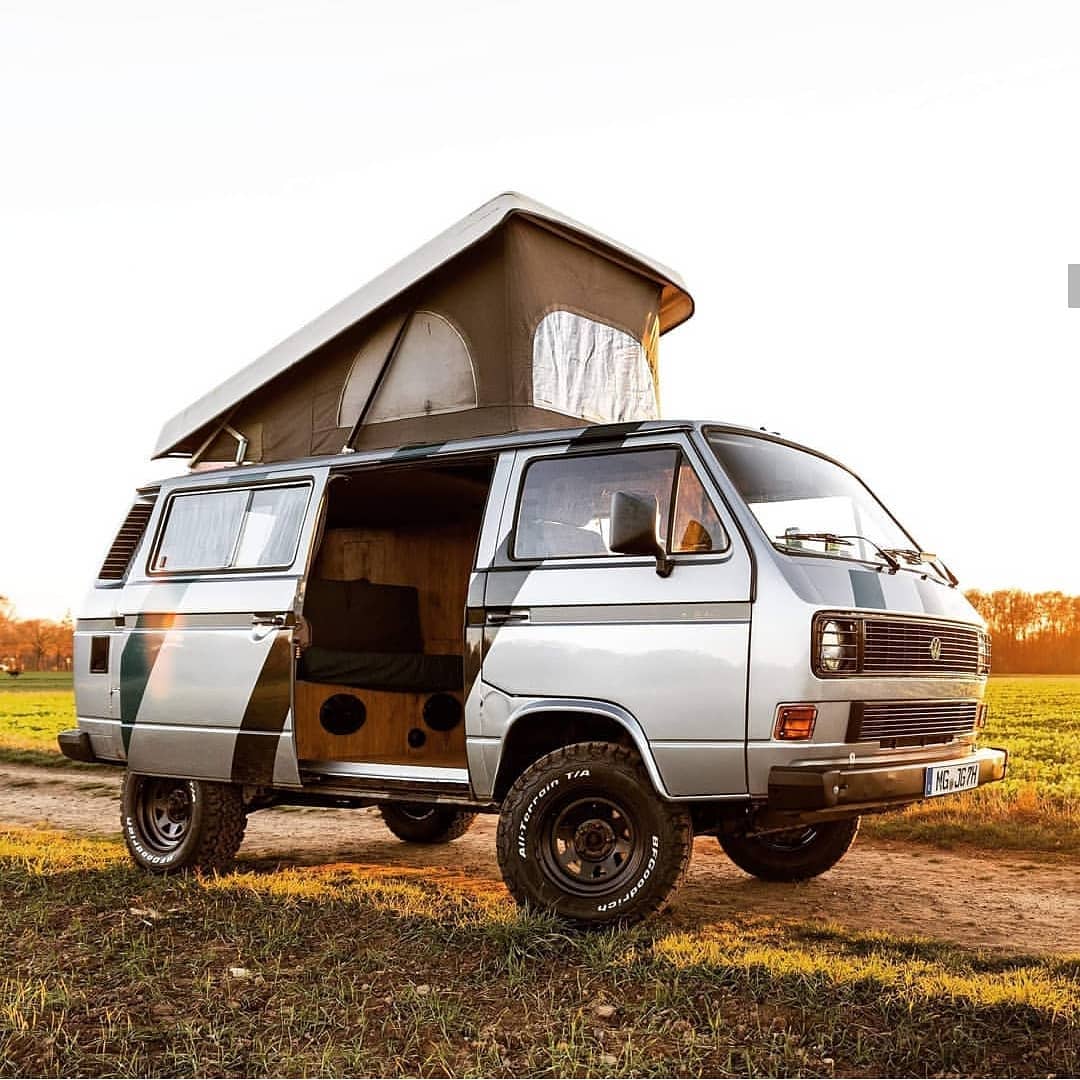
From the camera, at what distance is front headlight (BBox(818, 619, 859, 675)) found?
5.84 metres

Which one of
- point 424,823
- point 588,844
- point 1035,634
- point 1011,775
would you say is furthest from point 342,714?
point 1035,634

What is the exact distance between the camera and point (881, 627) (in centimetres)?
614

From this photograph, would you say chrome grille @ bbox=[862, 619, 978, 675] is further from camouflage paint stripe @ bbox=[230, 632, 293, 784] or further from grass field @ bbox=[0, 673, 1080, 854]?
grass field @ bbox=[0, 673, 1080, 854]

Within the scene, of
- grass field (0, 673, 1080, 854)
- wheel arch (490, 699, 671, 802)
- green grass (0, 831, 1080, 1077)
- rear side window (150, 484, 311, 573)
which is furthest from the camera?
grass field (0, 673, 1080, 854)

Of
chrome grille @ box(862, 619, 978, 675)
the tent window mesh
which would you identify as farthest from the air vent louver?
chrome grille @ box(862, 619, 978, 675)

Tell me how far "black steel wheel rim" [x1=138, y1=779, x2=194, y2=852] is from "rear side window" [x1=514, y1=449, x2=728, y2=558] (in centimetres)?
320

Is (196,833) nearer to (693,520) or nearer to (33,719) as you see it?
(693,520)

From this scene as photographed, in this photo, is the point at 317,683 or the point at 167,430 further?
the point at 167,430

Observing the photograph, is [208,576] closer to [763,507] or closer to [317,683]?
[317,683]

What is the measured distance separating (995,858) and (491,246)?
5.91 metres

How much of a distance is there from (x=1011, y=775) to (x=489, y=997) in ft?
39.3

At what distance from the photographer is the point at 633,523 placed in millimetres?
5988

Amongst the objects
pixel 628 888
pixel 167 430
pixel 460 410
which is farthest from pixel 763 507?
pixel 167 430

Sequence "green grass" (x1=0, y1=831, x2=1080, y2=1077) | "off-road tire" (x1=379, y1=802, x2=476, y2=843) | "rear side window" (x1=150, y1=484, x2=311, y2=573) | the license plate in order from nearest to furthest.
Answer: "green grass" (x1=0, y1=831, x2=1080, y2=1077) → the license plate → "rear side window" (x1=150, y1=484, x2=311, y2=573) → "off-road tire" (x1=379, y1=802, x2=476, y2=843)
